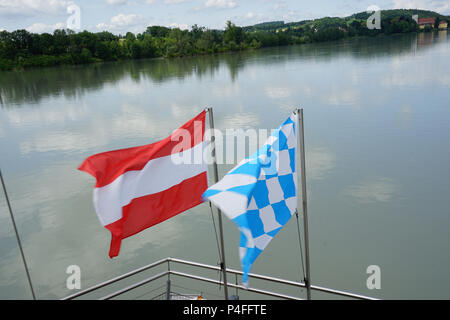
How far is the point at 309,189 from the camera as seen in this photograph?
464 inches

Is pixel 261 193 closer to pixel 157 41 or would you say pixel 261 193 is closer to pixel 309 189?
pixel 309 189

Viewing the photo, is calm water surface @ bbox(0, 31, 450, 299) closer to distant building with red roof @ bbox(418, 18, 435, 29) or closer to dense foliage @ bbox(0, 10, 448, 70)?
dense foliage @ bbox(0, 10, 448, 70)

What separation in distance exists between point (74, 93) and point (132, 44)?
50.1m

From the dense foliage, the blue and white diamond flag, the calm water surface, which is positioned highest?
the dense foliage

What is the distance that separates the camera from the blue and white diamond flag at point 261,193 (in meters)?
3.35

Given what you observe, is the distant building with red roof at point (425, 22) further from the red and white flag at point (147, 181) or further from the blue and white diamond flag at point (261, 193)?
the red and white flag at point (147, 181)

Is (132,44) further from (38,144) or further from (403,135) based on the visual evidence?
(403,135)

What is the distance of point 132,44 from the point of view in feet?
271

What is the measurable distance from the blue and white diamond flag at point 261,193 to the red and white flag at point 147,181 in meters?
0.68

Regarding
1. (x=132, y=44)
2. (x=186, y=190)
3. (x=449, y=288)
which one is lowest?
(x=449, y=288)

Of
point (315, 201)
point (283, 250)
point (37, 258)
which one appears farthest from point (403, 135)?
point (37, 258)

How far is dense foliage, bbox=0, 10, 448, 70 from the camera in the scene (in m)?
72.9

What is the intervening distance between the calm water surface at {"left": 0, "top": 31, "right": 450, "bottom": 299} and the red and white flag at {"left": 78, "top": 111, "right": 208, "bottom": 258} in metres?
3.08

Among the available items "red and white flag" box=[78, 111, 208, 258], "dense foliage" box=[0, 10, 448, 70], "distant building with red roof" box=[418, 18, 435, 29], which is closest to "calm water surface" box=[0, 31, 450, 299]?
"red and white flag" box=[78, 111, 208, 258]
